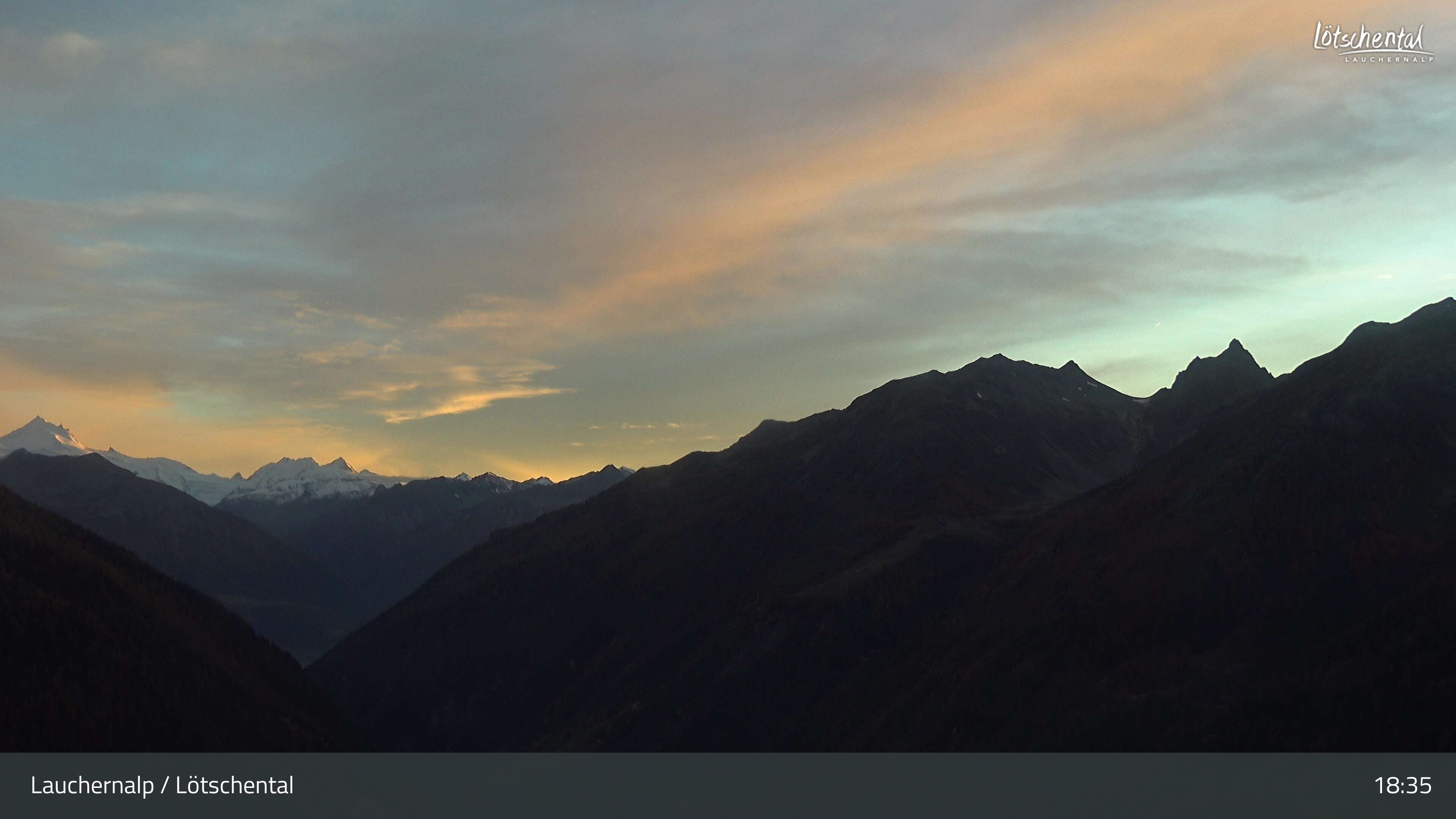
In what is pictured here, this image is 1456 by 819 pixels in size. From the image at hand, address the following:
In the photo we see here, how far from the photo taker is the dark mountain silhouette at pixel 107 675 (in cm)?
14862

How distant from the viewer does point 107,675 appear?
159875 millimetres

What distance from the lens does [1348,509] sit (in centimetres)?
15862

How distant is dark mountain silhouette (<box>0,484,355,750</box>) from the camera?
148625mm
